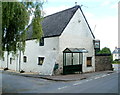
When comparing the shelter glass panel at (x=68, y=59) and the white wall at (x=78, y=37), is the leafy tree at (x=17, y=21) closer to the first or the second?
the white wall at (x=78, y=37)

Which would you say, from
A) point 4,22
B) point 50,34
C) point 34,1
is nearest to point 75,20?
point 50,34

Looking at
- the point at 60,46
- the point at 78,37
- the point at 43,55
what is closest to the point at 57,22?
the point at 78,37

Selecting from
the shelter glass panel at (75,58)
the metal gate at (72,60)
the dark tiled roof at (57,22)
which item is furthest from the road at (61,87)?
the dark tiled roof at (57,22)

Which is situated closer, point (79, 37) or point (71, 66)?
point (71, 66)

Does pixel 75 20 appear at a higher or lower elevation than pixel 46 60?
higher

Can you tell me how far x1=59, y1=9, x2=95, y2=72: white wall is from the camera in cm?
2040

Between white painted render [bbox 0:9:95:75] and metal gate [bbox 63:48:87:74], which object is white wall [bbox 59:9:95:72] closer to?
white painted render [bbox 0:9:95:75]

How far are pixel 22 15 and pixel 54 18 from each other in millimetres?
14677

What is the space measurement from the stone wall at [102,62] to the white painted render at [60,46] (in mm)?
812

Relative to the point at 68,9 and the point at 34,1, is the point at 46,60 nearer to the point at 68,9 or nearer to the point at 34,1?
the point at 68,9

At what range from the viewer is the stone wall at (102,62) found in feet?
79.0

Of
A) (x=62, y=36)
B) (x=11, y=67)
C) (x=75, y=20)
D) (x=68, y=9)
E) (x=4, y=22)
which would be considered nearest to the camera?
(x=4, y=22)

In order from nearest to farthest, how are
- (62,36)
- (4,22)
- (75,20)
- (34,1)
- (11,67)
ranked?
(4,22) → (34,1) → (62,36) → (75,20) → (11,67)

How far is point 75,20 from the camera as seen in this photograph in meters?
21.6
